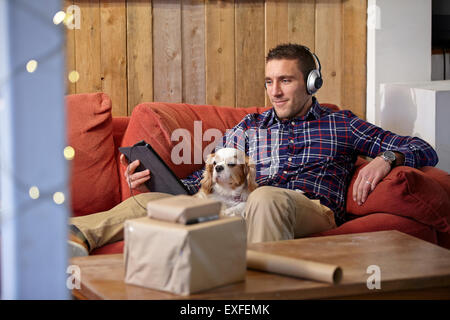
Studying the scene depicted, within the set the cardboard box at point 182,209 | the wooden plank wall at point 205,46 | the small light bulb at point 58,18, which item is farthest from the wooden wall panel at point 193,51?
the small light bulb at point 58,18

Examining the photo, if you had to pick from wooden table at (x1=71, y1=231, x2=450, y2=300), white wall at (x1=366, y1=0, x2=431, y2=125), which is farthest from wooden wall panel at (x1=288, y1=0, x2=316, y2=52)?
wooden table at (x1=71, y1=231, x2=450, y2=300)

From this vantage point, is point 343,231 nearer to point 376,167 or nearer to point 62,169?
point 376,167

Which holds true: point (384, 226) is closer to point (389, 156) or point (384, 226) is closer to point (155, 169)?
point (389, 156)

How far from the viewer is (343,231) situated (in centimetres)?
229

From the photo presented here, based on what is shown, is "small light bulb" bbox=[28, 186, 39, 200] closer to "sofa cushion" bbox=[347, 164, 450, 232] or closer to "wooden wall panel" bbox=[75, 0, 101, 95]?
"sofa cushion" bbox=[347, 164, 450, 232]

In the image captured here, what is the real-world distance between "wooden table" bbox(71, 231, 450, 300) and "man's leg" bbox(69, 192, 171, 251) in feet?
1.61

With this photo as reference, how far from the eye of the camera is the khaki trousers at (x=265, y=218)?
2.05m

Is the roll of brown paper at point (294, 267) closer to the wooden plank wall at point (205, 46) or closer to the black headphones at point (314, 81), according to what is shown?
the black headphones at point (314, 81)

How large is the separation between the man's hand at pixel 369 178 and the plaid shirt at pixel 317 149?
0.11 m

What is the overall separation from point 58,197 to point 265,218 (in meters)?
1.26

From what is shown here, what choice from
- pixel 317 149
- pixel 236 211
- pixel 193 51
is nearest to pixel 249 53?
pixel 193 51

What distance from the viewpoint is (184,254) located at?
1.31 m
